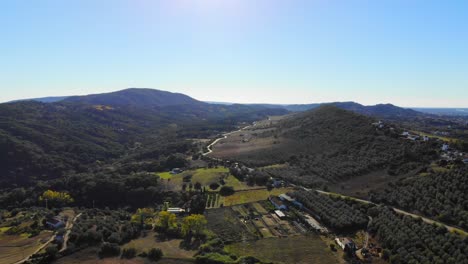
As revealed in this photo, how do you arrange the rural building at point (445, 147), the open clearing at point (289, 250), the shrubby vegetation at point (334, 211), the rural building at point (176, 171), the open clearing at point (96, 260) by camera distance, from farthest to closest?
the rural building at point (176, 171) → the rural building at point (445, 147) → the shrubby vegetation at point (334, 211) → the open clearing at point (289, 250) → the open clearing at point (96, 260)

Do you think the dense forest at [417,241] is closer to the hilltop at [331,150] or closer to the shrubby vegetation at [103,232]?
the hilltop at [331,150]

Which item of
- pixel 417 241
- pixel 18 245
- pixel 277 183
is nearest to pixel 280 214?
pixel 277 183

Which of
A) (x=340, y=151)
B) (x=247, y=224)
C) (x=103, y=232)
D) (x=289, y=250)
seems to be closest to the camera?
(x=289, y=250)

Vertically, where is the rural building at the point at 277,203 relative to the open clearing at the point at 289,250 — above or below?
above

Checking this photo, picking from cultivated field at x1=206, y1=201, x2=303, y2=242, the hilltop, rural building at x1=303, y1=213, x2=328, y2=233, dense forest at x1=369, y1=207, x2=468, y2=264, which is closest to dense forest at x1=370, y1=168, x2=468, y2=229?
dense forest at x1=369, y1=207, x2=468, y2=264

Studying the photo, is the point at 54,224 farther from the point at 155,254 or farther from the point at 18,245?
the point at 155,254

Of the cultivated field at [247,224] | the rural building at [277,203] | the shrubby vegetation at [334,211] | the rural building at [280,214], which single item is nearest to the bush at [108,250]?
the cultivated field at [247,224]

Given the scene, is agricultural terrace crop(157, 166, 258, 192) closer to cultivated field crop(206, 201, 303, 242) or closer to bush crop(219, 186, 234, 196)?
bush crop(219, 186, 234, 196)
